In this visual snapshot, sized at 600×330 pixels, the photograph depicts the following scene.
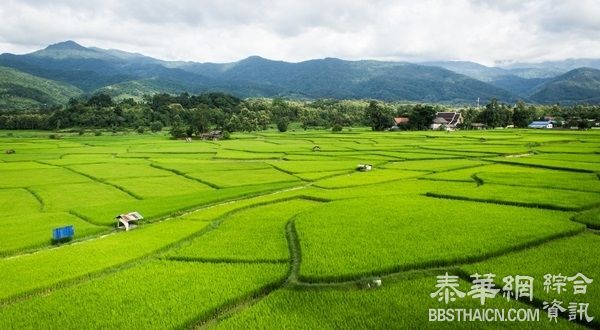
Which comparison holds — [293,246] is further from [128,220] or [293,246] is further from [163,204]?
[163,204]

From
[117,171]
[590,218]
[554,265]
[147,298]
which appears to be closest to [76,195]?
[117,171]

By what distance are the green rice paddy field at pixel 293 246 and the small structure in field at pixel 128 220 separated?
43cm

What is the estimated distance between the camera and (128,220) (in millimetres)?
21688

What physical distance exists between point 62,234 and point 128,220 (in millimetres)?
3067

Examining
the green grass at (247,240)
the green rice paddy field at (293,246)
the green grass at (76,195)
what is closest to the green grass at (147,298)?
the green rice paddy field at (293,246)

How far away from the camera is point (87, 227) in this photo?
21.4m

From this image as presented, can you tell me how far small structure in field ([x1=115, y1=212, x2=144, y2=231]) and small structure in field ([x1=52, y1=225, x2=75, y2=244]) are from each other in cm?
236

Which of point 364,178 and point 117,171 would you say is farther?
point 117,171

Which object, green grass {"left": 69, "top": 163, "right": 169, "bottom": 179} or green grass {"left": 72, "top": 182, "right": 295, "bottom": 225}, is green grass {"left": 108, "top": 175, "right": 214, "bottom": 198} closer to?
green grass {"left": 72, "top": 182, "right": 295, "bottom": 225}

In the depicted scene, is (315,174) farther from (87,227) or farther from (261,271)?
(261,271)

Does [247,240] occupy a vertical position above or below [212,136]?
below

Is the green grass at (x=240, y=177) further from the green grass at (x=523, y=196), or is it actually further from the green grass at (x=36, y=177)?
the green grass at (x=523, y=196)

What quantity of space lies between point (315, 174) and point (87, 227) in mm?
19055

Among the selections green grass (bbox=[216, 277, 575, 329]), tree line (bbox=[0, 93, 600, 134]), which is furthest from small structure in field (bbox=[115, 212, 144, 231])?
tree line (bbox=[0, 93, 600, 134])
